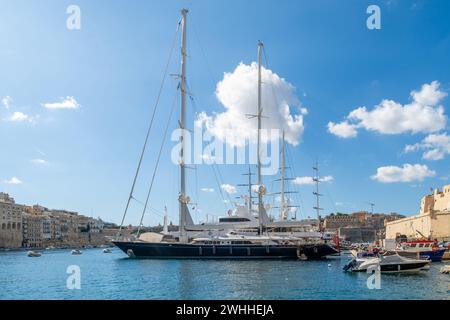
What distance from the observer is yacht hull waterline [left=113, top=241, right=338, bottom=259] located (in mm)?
60469

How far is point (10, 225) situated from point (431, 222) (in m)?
132

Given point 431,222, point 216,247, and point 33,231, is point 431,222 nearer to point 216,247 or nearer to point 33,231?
point 216,247

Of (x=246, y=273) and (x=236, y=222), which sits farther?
(x=236, y=222)

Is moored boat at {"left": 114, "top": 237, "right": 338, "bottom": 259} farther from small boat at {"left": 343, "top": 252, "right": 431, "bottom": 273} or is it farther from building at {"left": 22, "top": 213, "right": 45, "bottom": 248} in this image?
building at {"left": 22, "top": 213, "right": 45, "bottom": 248}

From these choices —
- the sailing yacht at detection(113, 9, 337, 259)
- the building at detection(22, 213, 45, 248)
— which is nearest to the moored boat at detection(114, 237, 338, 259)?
the sailing yacht at detection(113, 9, 337, 259)

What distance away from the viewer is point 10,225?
5950 inches

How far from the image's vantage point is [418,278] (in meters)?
38.2

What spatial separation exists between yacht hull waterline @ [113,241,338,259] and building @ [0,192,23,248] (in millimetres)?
104405

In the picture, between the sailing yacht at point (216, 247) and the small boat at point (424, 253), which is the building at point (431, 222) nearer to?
the small boat at point (424, 253)

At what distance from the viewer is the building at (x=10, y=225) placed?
480 ft

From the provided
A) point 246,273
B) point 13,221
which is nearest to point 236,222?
point 246,273
